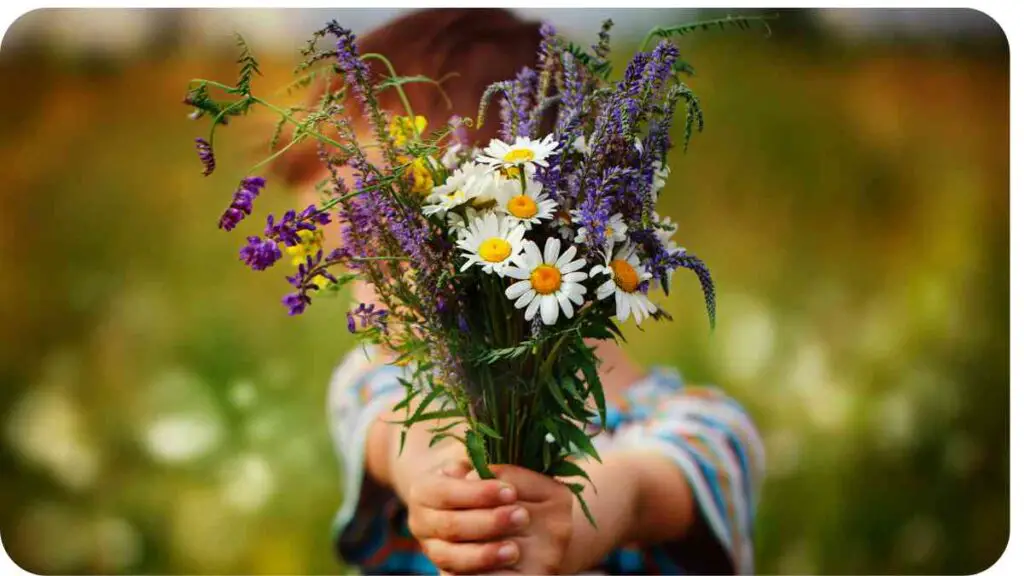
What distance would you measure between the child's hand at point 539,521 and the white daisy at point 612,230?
0.26 m

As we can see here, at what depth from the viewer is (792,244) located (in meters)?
1.61

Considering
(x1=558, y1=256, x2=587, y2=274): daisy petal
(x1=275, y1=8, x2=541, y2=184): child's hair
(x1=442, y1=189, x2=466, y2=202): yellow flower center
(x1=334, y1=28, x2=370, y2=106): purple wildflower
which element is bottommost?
(x1=558, y1=256, x2=587, y2=274): daisy petal

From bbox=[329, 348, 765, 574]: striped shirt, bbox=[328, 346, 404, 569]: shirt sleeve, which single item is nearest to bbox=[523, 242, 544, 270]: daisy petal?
bbox=[329, 348, 765, 574]: striped shirt

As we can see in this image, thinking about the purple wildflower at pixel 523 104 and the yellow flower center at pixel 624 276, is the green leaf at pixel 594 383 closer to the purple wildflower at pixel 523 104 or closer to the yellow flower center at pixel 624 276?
the yellow flower center at pixel 624 276

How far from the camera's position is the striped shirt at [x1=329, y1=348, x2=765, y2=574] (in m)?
1.42

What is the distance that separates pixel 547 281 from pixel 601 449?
0.65 metres

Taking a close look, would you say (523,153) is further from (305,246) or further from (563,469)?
(563,469)

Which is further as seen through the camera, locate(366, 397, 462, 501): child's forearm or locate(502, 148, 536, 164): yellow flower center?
locate(366, 397, 462, 501): child's forearm

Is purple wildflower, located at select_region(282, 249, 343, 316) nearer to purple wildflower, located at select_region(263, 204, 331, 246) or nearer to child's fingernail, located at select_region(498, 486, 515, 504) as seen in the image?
purple wildflower, located at select_region(263, 204, 331, 246)

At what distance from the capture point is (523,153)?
2.94ft

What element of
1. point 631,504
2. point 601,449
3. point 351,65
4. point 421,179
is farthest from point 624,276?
point 601,449

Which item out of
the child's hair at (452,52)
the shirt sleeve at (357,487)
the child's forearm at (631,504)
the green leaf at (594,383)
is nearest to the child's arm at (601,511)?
the child's forearm at (631,504)

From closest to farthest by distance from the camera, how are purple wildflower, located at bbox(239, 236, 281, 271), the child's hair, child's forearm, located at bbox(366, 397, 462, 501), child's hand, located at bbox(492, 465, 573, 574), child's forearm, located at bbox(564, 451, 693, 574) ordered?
purple wildflower, located at bbox(239, 236, 281, 271) < child's hand, located at bbox(492, 465, 573, 574) < child's forearm, located at bbox(564, 451, 693, 574) < child's forearm, located at bbox(366, 397, 462, 501) < the child's hair

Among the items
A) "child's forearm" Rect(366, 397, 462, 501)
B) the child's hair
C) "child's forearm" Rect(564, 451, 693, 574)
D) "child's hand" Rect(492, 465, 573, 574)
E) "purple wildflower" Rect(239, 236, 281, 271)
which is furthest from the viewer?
the child's hair
